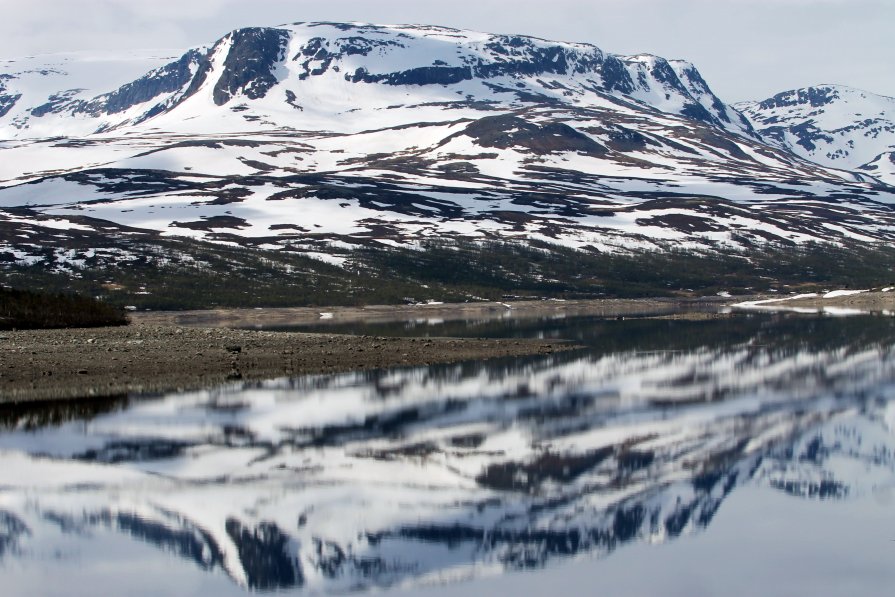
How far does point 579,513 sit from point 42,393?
22.5m

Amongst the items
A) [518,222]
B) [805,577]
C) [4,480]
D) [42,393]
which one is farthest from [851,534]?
[518,222]

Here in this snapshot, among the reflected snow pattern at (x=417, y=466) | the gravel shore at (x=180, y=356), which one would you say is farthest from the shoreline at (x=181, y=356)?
the reflected snow pattern at (x=417, y=466)

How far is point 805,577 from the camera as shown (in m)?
19.7

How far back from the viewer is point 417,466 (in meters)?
29.2

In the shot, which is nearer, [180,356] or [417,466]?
[417,466]

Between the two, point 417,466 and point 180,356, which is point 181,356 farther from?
point 417,466

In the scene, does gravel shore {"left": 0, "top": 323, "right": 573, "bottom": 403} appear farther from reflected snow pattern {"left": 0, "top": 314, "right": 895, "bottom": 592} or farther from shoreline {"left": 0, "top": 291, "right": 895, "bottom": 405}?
reflected snow pattern {"left": 0, "top": 314, "right": 895, "bottom": 592}

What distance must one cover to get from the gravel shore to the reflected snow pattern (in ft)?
8.89

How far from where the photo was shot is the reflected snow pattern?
21.5 metres

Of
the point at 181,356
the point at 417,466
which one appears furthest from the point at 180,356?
the point at 417,466

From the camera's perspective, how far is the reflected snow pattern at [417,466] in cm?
2153

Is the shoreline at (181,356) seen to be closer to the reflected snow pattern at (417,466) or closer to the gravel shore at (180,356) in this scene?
the gravel shore at (180,356)

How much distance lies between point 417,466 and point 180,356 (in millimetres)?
23897

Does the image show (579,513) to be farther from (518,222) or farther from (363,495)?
(518,222)
